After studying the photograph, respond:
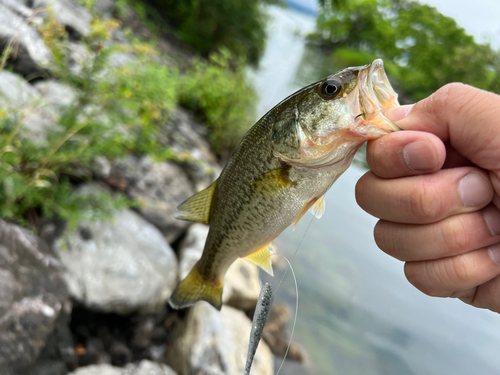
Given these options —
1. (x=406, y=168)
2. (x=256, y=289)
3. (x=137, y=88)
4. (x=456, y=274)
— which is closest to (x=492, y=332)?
(x=256, y=289)

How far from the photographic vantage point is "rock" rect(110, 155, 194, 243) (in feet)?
14.9

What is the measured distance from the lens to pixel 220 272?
1694mm

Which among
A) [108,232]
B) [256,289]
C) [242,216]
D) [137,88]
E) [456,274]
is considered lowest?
[256,289]

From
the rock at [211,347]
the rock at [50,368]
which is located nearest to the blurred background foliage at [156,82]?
the rock at [50,368]

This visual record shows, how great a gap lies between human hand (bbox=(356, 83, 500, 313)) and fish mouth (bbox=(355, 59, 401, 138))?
6 cm

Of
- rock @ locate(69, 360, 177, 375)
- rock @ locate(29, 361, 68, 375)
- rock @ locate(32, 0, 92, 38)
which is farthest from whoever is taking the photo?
rock @ locate(32, 0, 92, 38)

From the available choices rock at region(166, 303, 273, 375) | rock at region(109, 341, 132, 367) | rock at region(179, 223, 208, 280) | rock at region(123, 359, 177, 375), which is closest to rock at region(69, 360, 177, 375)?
rock at region(123, 359, 177, 375)

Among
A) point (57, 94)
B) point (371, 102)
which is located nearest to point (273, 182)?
point (371, 102)

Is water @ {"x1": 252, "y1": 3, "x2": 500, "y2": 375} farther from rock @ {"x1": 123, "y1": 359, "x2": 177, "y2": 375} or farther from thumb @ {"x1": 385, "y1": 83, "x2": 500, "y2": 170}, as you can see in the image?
thumb @ {"x1": 385, "y1": 83, "x2": 500, "y2": 170}

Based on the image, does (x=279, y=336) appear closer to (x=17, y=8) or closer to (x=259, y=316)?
(x=259, y=316)

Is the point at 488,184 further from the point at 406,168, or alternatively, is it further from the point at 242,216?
the point at 242,216

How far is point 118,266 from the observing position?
3646 millimetres

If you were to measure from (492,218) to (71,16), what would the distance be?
844 centimetres

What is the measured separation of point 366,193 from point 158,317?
11.4ft
